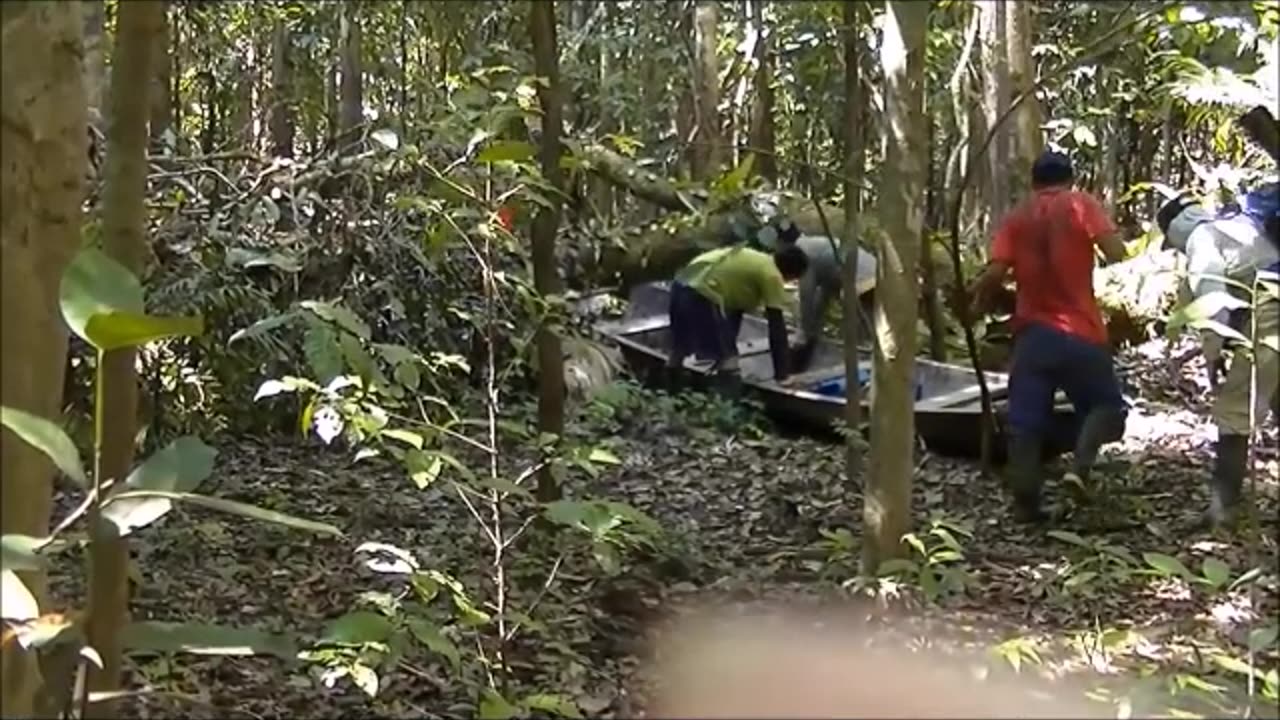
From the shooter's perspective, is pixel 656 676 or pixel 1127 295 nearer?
pixel 656 676

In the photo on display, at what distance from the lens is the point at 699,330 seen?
9.54 meters

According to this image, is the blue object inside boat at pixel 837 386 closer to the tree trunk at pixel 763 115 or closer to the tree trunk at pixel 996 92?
the tree trunk at pixel 996 92

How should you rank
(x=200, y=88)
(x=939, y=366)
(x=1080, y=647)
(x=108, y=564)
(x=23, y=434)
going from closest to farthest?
(x=23, y=434)
(x=108, y=564)
(x=1080, y=647)
(x=939, y=366)
(x=200, y=88)

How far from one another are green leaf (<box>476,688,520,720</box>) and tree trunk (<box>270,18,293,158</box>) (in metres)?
8.63

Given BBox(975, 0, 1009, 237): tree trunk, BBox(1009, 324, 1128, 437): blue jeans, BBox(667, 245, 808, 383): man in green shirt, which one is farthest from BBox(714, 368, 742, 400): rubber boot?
BBox(1009, 324, 1128, 437): blue jeans

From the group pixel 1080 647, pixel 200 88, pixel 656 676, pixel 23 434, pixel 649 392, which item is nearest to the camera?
pixel 23 434

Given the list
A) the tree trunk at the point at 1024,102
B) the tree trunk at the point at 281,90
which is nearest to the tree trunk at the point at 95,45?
the tree trunk at the point at 1024,102

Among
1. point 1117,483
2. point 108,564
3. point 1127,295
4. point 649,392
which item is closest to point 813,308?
point 649,392

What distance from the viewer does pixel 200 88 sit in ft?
42.1

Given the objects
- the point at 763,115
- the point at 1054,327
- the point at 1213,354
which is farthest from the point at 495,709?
the point at 763,115

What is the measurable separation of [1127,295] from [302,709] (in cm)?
718

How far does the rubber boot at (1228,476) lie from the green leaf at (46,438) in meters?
4.74

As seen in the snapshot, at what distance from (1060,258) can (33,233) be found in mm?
4442

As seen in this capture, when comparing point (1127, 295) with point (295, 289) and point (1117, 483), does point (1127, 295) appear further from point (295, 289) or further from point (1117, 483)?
point (295, 289)
